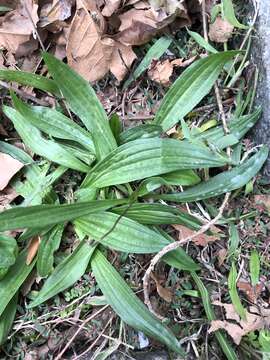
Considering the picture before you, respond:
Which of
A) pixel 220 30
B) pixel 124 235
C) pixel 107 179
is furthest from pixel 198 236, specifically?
pixel 220 30

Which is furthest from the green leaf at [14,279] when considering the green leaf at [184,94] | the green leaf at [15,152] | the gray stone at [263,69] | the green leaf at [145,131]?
the gray stone at [263,69]

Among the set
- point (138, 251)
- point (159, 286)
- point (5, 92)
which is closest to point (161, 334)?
point (159, 286)

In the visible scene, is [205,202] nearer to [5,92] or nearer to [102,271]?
Result: [102,271]

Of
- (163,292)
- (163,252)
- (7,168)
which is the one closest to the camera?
(163,252)

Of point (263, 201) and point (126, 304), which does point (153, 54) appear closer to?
point (263, 201)

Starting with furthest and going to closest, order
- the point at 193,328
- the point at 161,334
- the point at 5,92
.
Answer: the point at 5,92
the point at 193,328
the point at 161,334

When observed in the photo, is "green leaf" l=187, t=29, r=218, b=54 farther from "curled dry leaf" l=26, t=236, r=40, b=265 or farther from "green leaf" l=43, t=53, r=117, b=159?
"curled dry leaf" l=26, t=236, r=40, b=265
